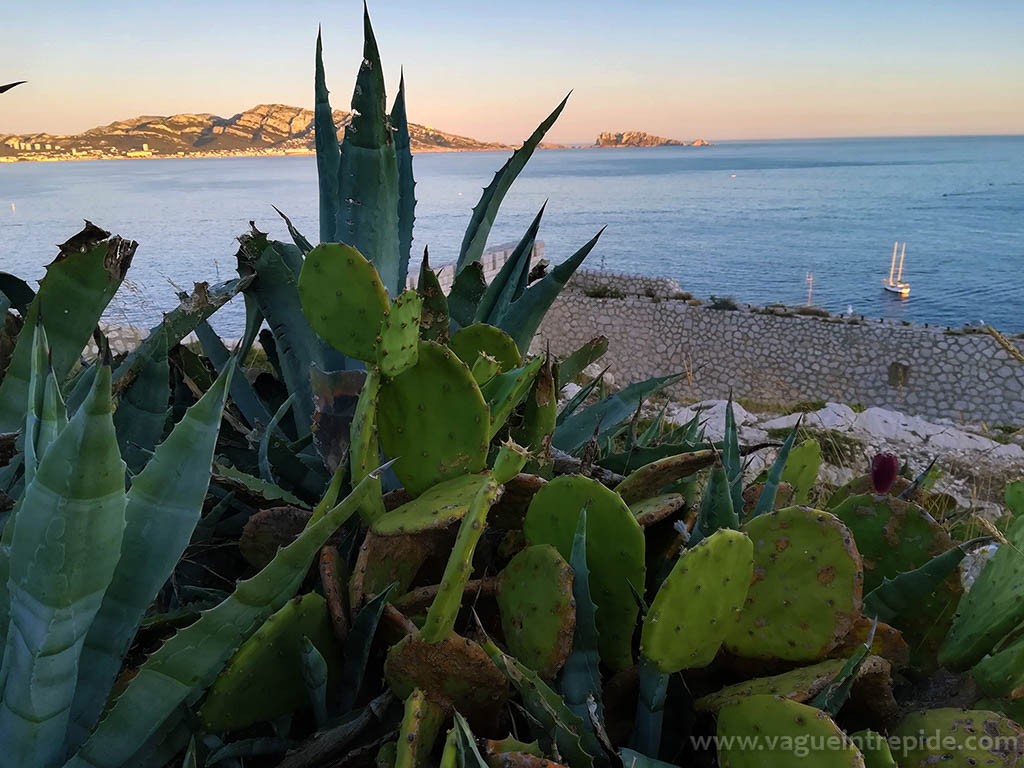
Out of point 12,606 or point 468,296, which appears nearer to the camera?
point 12,606

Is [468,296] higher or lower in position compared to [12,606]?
higher

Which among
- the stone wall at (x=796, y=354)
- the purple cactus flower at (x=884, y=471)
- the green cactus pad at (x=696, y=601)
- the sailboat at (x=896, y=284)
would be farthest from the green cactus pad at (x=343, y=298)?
the sailboat at (x=896, y=284)

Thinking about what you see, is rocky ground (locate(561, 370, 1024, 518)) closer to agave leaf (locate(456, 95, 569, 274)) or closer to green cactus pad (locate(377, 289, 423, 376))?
agave leaf (locate(456, 95, 569, 274))

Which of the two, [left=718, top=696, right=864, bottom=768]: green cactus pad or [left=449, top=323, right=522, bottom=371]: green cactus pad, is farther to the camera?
[left=449, top=323, right=522, bottom=371]: green cactus pad

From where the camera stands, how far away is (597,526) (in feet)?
3.39

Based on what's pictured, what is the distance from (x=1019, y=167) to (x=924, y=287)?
114713 mm

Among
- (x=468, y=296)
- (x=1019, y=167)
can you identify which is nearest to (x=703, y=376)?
(x=468, y=296)

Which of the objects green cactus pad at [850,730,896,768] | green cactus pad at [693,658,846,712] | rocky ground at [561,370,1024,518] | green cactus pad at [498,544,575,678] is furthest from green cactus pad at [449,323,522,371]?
rocky ground at [561,370,1024,518]

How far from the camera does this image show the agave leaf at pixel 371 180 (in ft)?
4.93

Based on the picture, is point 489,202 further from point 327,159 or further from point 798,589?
point 798,589

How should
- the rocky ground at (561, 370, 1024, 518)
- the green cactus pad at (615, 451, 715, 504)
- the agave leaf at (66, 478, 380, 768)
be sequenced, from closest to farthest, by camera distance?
Result: the agave leaf at (66, 478, 380, 768) → the green cactus pad at (615, 451, 715, 504) → the rocky ground at (561, 370, 1024, 518)

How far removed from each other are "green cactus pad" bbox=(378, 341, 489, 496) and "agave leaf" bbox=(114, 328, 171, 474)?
51 cm

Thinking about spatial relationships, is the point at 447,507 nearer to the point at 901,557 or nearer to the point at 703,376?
the point at 901,557

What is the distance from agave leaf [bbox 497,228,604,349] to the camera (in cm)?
166
